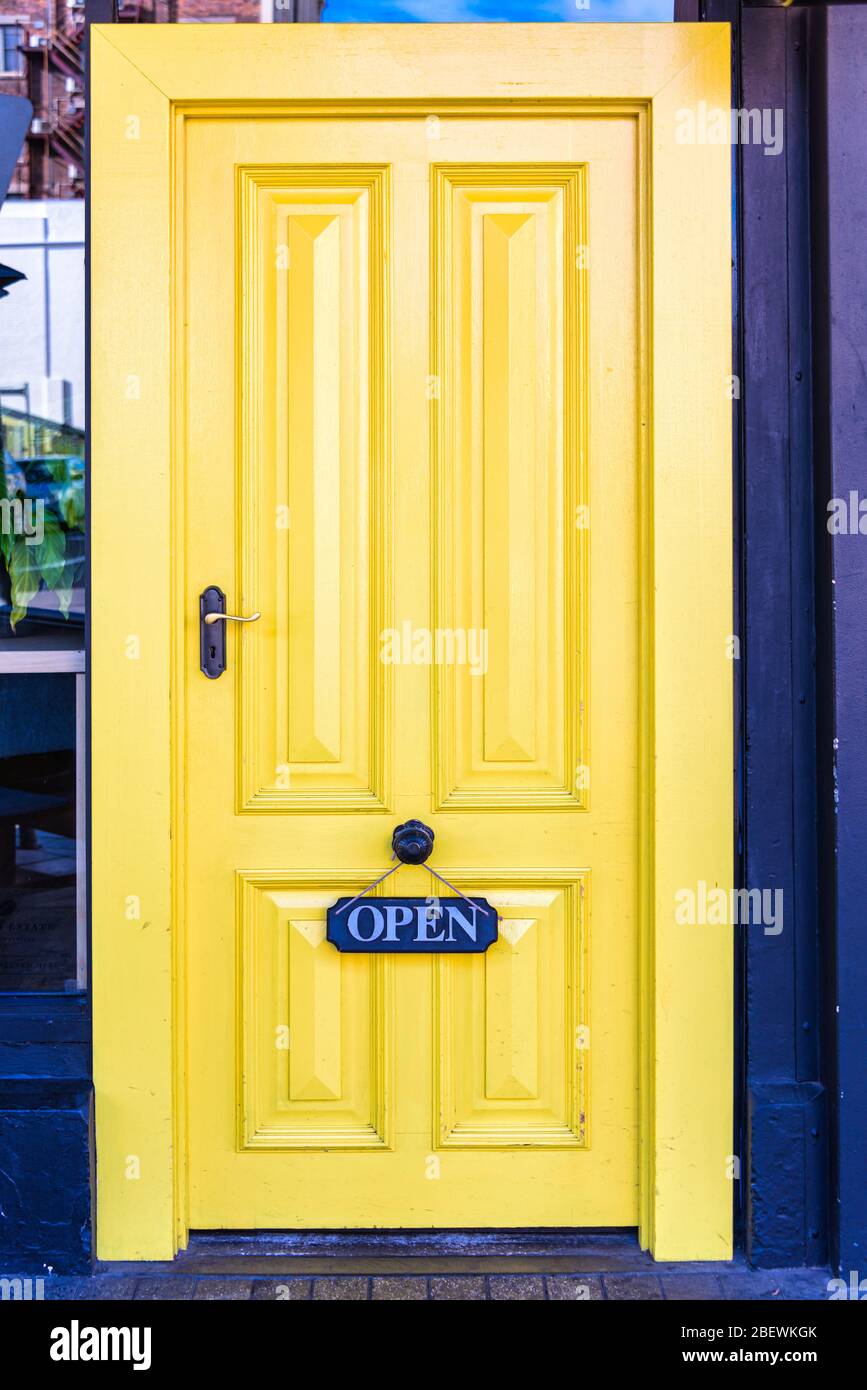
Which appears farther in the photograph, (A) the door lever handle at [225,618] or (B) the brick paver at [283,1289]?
(A) the door lever handle at [225,618]

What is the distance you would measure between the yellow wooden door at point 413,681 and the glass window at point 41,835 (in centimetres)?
30

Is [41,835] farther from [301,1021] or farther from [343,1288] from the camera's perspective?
[343,1288]

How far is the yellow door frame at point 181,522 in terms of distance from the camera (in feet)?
8.48

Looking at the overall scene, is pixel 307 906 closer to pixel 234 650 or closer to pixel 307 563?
pixel 234 650

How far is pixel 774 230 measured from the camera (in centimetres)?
259

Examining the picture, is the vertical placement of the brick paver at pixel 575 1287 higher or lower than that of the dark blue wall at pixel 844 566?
lower

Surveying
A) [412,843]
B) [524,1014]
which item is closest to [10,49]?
[412,843]

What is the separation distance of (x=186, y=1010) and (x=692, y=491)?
1752mm

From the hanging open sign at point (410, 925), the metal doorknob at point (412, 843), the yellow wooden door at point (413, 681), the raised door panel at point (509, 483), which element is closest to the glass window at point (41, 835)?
the yellow wooden door at point (413, 681)

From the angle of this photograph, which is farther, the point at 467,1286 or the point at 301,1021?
the point at 301,1021

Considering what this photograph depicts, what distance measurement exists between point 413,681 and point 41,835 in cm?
100

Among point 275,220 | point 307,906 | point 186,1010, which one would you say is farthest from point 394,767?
point 275,220

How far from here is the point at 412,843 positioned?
2.63 metres

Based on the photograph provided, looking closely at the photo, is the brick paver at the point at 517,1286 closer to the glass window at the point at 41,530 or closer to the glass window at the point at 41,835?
the glass window at the point at 41,835
